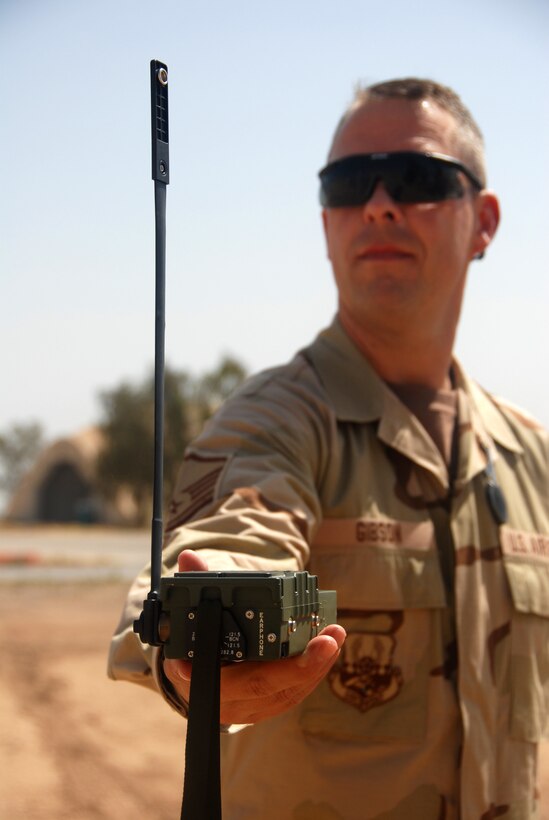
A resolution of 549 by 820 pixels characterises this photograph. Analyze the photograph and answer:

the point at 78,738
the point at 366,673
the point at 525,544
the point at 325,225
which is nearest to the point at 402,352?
the point at 325,225

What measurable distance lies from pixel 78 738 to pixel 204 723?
21.1ft

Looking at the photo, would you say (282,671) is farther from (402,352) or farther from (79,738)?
(79,738)

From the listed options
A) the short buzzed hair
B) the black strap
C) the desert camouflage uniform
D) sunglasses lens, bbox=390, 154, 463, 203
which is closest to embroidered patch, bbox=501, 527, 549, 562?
the desert camouflage uniform

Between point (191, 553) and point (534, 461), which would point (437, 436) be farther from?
point (191, 553)

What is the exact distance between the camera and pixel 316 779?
89.9 inches

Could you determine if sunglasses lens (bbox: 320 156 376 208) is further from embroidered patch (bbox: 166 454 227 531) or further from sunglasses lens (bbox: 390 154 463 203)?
embroidered patch (bbox: 166 454 227 531)

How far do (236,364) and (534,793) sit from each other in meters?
34.2

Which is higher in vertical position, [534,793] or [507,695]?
[507,695]

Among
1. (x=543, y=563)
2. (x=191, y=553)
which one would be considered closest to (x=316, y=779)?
(x=543, y=563)

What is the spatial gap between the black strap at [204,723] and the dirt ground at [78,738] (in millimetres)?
4917

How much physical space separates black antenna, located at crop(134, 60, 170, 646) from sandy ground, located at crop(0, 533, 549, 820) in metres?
4.92

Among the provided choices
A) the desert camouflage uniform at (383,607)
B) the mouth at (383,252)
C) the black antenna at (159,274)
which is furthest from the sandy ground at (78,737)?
the black antenna at (159,274)

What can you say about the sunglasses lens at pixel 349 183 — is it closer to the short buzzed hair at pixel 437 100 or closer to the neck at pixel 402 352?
the short buzzed hair at pixel 437 100

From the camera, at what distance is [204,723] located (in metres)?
1.35
